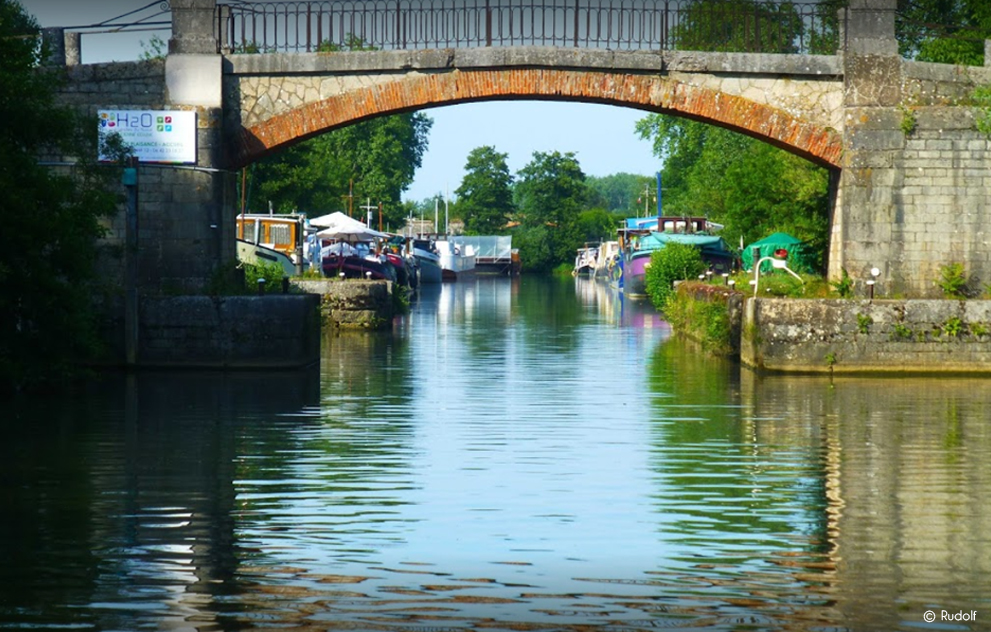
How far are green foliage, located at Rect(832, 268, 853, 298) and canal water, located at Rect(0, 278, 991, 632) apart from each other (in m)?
1.39

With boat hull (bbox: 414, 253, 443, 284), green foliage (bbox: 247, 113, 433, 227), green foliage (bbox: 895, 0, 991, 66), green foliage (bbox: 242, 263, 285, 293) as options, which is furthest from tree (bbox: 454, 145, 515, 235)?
green foliage (bbox: 242, 263, 285, 293)

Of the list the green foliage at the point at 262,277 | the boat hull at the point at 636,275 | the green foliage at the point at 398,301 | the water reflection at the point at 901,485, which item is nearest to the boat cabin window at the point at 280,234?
the green foliage at the point at 398,301

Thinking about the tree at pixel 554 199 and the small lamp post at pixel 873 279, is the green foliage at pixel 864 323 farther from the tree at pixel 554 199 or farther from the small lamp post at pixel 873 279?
the tree at pixel 554 199

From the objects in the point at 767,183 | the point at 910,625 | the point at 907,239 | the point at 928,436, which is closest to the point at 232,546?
the point at 910,625

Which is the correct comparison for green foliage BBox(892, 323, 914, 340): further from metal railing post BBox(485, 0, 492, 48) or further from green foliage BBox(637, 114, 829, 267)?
metal railing post BBox(485, 0, 492, 48)

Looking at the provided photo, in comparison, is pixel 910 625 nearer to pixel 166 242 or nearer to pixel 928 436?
pixel 928 436

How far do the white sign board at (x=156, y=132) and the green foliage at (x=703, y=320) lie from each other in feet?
29.5

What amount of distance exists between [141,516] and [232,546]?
1291 millimetres

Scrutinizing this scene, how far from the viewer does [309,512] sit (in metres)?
10.8

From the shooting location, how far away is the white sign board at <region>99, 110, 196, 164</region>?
2188 cm

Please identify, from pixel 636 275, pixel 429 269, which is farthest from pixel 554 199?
pixel 636 275

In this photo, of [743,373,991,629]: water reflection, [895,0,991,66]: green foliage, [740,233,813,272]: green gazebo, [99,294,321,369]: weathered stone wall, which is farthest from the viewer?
[740,233,813,272]: green gazebo

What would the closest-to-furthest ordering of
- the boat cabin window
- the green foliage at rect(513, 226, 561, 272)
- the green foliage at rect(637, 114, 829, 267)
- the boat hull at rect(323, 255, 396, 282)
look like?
the green foliage at rect(637, 114, 829, 267) < the boat cabin window < the boat hull at rect(323, 255, 396, 282) < the green foliage at rect(513, 226, 561, 272)

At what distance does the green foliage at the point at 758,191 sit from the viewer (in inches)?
1344
